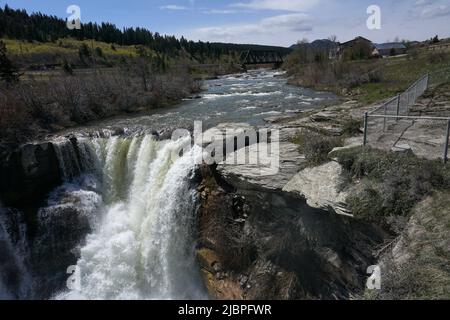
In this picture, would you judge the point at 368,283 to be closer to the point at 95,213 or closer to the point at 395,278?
the point at 395,278

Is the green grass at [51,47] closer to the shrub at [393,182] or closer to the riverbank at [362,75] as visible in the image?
the riverbank at [362,75]

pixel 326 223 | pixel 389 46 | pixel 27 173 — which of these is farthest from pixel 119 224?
pixel 389 46

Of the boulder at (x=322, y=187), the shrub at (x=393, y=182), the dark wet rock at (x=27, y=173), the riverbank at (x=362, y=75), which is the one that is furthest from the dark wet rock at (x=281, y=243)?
the riverbank at (x=362, y=75)

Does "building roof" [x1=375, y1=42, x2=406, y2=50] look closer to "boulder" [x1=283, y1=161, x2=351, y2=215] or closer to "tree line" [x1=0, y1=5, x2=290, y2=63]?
"tree line" [x1=0, y1=5, x2=290, y2=63]

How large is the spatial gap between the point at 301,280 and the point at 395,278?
3365mm

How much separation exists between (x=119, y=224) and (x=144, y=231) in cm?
133

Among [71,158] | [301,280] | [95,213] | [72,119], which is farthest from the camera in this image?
[72,119]

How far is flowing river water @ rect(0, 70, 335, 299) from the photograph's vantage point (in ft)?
36.3

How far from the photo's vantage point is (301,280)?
28.3ft

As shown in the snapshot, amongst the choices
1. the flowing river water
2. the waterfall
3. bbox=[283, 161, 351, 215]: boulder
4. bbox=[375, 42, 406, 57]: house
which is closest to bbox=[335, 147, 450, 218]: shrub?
bbox=[283, 161, 351, 215]: boulder

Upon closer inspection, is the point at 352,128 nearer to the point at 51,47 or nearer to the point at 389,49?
the point at 389,49

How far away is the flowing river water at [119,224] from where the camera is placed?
11062mm

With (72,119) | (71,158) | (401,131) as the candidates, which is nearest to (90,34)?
(72,119)
